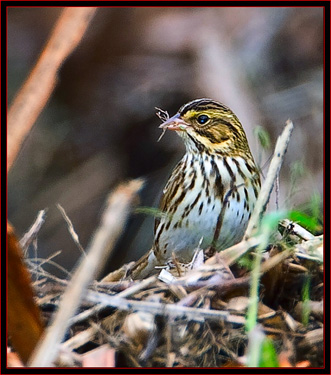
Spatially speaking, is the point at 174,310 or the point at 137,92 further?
the point at 137,92

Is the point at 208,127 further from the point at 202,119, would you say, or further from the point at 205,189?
the point at 205,189

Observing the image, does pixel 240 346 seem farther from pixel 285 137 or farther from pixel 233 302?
pixel 285 137

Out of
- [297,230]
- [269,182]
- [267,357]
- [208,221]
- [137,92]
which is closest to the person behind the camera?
[267,357]

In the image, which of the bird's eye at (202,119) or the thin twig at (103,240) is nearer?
the thin twig at (103,240)

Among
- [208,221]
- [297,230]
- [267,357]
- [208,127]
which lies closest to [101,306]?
[267,357]

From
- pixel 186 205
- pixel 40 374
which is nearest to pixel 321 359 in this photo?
pixel 40 374

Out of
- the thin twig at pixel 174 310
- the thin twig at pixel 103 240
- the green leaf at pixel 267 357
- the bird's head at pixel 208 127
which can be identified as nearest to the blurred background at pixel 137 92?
the bird's head at pixel 208 127

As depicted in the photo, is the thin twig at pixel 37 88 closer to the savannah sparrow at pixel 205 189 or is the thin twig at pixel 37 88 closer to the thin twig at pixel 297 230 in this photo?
the thin twig at pixel 297 230
